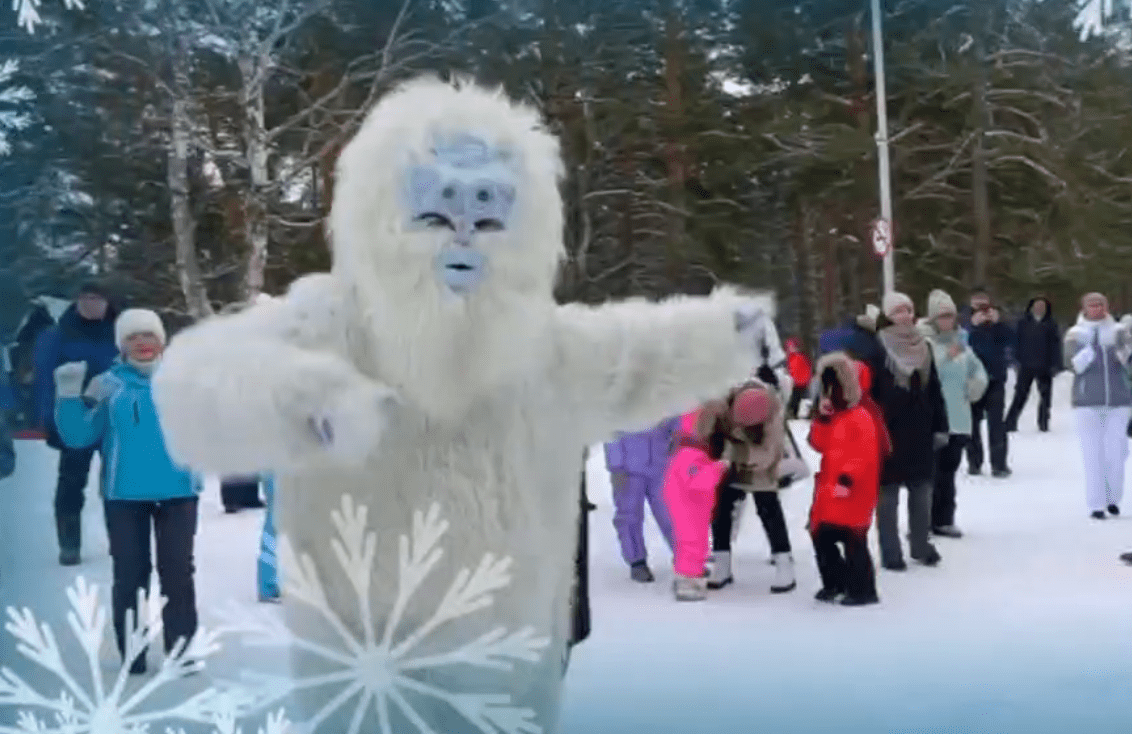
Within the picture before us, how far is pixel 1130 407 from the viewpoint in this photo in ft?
10.1

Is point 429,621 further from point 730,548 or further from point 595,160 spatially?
point 730,548

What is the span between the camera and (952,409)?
337cm

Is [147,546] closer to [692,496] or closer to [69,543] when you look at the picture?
[69,543]

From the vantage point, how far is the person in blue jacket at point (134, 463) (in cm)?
217

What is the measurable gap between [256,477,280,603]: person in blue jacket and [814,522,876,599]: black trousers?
127 centimetres

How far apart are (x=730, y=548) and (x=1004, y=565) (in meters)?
0.59

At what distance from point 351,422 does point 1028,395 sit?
7.84 ft

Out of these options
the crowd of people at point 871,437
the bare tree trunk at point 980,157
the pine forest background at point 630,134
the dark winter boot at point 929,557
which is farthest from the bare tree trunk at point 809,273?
the dark winter boot at point 929,557

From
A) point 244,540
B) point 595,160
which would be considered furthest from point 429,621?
A: point 595,160

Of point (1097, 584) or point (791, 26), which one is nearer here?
point (791, 26)

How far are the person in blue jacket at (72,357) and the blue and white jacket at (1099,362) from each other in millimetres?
1762

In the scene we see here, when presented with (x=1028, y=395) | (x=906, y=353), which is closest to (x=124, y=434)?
(x=906, y=353)

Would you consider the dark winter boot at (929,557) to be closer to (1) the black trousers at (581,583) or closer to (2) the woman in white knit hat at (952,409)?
(2) the woman in white knit hat at (952,409)

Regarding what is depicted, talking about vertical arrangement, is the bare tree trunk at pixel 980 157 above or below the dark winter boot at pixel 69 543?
above
